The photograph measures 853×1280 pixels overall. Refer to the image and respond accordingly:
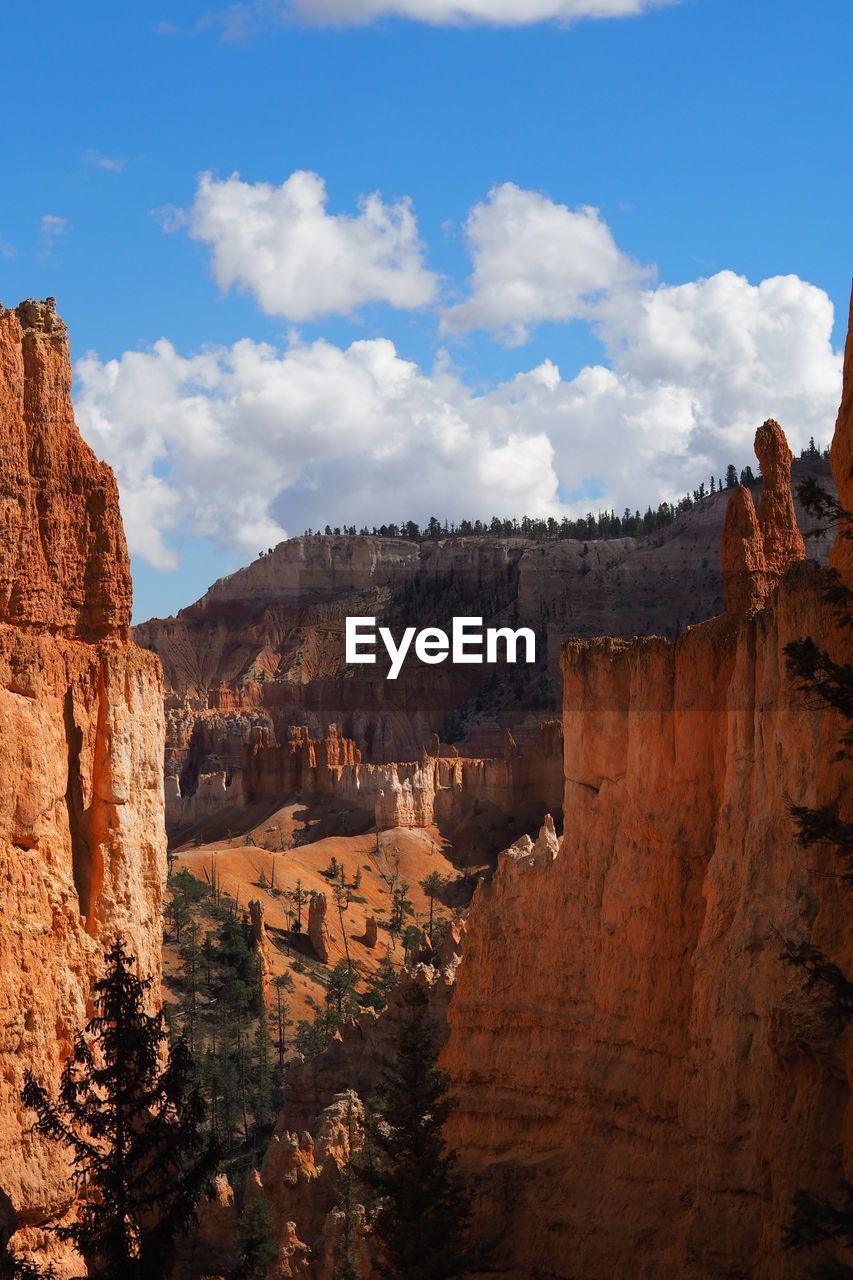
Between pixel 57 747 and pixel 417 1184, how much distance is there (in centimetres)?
887

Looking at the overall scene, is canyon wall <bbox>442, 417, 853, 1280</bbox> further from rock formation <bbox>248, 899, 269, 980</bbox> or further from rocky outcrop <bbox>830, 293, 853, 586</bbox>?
rock formation <bbox>248, 899, 269, 980</bbox>

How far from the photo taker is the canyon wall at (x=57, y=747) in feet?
81.4

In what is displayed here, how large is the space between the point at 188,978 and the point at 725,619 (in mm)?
42068

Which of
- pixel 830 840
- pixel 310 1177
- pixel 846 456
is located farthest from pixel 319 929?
pixel 830 840

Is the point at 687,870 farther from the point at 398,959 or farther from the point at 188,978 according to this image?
the point at 398,959

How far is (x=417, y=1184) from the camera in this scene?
24.7 m

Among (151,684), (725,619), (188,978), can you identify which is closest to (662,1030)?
(725,619)

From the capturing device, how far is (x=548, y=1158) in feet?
83.6

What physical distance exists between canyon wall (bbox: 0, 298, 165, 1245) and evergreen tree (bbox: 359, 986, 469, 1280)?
193 inches

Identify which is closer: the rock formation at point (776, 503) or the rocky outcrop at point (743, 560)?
the rocky outcrop at point (743, 560)

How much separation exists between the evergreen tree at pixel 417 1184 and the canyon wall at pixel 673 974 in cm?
106

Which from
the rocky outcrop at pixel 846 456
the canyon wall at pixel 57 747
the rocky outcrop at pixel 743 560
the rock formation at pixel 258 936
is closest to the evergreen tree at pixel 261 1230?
the canyon wall at pixel 57 747

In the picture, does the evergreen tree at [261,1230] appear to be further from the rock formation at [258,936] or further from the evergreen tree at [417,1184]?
the rock formation at [258,936]

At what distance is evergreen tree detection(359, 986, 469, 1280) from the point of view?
78.8 ft
